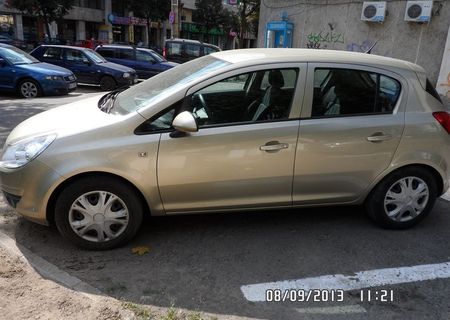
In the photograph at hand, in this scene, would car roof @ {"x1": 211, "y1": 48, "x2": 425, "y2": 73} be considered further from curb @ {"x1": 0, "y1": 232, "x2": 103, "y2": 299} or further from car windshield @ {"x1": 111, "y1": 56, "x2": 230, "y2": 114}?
curb @ {"x1": 0, "y1": 232, "x2": 103, "y2": 299}

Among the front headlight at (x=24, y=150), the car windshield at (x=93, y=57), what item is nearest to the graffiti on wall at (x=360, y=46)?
the car windshield at (x=93, y=57)

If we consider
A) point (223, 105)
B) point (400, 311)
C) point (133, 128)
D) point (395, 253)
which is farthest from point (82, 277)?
point (395, 253)

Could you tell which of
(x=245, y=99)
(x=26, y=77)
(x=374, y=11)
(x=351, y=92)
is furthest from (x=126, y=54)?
(x=351, y=92)

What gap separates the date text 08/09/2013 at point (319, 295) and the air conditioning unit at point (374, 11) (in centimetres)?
1327

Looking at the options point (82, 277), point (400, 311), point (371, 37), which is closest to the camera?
point (400, 311)

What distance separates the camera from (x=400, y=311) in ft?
9.61

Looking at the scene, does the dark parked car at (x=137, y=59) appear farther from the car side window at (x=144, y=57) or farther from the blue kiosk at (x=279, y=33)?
the blue kiosk at (x=279, y=33)

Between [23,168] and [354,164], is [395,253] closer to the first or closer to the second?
[354,164]

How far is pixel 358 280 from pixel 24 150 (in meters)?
2.70

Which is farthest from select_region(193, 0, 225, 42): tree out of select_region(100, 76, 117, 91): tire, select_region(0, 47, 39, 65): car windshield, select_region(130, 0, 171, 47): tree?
select_region(0, 47, 39, 65): car windshield

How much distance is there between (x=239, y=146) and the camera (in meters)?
3.47

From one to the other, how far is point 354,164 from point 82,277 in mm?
2351

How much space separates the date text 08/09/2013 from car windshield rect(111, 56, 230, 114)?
1.71 meters

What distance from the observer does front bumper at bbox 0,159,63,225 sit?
326cm
